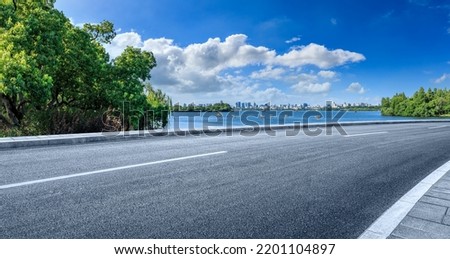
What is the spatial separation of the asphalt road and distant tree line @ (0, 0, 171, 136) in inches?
218

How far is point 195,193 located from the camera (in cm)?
374

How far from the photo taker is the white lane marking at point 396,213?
2622 mm

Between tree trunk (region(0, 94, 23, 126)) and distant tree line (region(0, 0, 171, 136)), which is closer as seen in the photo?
distant tree line (region(0, 0, 171, 136))

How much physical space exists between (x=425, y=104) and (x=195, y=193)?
13292 cm

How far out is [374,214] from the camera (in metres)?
3.20

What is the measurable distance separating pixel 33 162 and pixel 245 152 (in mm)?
4868

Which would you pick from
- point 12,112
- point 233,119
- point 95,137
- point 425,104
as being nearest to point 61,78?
point 12,112

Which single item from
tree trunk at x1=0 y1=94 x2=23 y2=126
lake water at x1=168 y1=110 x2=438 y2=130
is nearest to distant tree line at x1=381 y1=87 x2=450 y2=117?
lake water at x1=168 y1=110 x2=438 y2=130

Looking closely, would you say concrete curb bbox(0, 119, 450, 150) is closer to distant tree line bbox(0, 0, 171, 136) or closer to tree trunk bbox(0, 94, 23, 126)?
distant tree line bbox(0, 0, 171, 136)

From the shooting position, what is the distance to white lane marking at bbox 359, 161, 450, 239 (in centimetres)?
262

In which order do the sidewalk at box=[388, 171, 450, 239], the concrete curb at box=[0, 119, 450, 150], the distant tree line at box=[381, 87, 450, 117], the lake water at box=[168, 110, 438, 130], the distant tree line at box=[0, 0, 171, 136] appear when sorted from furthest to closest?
the distant tree line at box=[381, 87, 450, 117] → the lake water at box=[168, 110, 438, 130] → the distant tree line at box=[0, 0, 171, 136] → the concrete curb at box=[0, 119, 450, 150] → the sidewalk at box=[388, 171, 450, 239]

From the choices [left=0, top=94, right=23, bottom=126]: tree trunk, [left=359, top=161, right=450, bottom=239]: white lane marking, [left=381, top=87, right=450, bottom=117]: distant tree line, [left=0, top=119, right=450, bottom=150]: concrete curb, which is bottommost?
[left=359, top=161, right=450, bottom=239]: white lane marking
